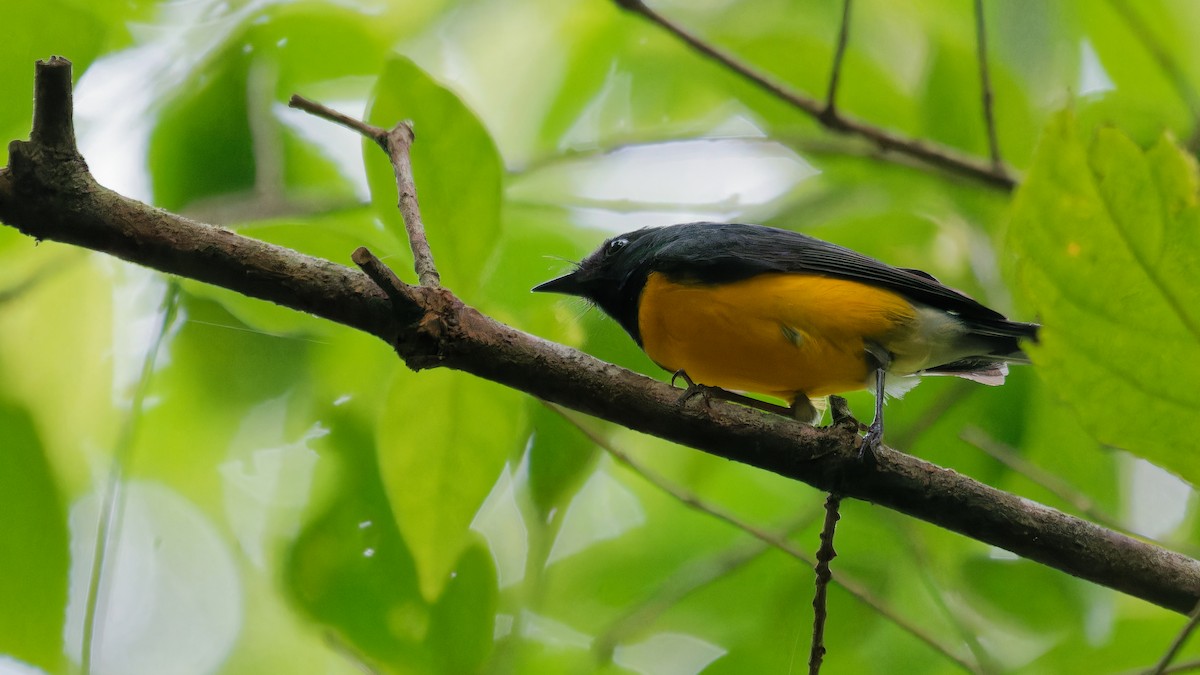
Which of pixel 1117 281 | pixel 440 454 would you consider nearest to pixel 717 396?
pixel 440 454

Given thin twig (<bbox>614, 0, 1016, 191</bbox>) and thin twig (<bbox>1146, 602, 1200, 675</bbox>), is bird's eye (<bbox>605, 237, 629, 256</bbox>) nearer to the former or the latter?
thin twig (<bbox>614, 0, 1016, 191</bbox>)

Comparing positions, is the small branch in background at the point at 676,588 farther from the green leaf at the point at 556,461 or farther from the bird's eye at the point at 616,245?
the bird's eye at the point at 616,245

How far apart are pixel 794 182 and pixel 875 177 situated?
0.88 ft

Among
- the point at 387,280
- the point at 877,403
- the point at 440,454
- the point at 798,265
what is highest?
the point at 387,280

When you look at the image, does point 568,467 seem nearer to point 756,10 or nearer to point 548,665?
point 548,665

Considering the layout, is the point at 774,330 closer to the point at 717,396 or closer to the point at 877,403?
the point at 877,403

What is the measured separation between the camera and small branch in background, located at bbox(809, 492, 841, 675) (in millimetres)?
2057

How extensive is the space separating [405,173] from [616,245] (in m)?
1.60

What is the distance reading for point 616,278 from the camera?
11.5ft

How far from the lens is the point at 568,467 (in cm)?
248

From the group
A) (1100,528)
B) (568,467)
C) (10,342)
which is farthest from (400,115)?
(1100,528)

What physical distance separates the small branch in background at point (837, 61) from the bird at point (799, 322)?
39 cm

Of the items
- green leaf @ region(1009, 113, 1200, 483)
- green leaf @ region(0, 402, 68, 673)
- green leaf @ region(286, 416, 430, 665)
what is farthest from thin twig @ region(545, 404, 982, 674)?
green leaf @ region(1009, 113, 1200, 483)

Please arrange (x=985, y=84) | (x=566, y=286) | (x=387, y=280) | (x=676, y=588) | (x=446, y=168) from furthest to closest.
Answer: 1. (x=566, y=286)
2. (x=985, y=84)
3. (x=676, y=588)
4. (x=446, y=168)
5. (x=387, y=280)
